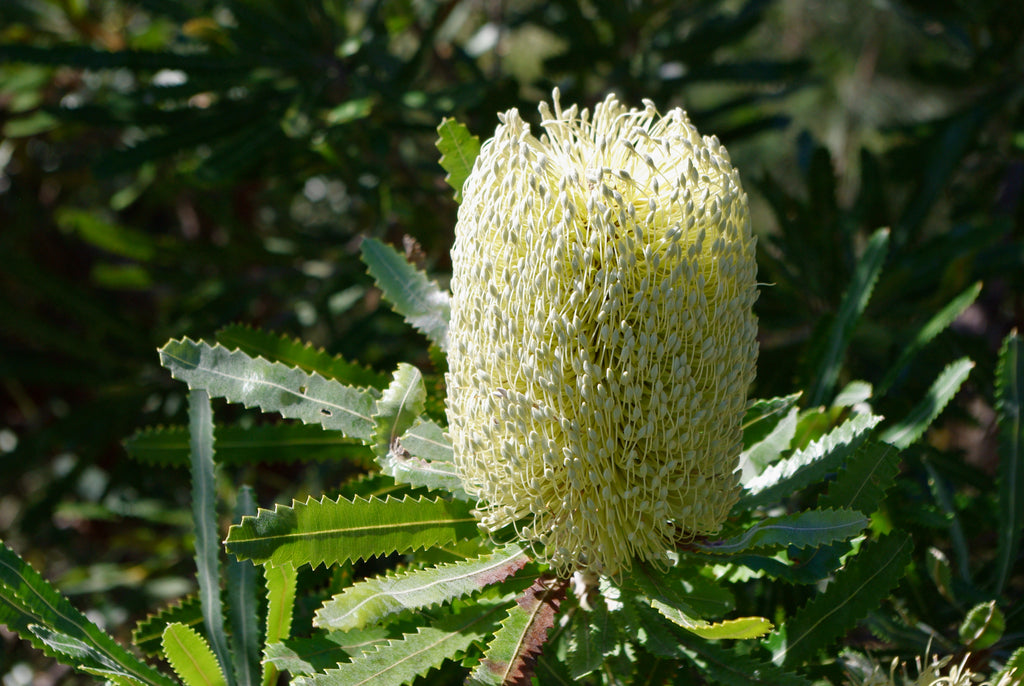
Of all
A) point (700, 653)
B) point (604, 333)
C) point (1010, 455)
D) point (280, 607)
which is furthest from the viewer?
point (1010, 455)

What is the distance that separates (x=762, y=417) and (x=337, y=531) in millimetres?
828

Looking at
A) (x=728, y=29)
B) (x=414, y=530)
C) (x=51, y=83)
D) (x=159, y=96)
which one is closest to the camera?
(x=414, y=530)

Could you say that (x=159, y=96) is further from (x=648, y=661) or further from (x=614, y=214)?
(x=648, y=661)

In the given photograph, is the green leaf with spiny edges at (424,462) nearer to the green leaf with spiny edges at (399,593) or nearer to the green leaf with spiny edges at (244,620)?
the green leaf with spiny edges at (399,593)

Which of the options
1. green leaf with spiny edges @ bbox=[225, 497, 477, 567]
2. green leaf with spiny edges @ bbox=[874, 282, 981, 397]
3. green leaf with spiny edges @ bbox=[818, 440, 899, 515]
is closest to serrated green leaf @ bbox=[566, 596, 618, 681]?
green leaf with spiny edges @ bbox=[225, 497, 477, 567]

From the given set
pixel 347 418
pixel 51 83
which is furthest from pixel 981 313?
pixel 51 83

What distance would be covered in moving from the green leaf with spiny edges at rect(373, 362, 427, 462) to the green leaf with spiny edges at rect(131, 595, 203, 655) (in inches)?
19.1

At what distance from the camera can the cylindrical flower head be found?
3.77ft

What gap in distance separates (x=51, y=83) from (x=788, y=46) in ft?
15.4

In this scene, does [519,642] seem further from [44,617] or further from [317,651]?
[44,617]

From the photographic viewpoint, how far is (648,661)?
4.51ft

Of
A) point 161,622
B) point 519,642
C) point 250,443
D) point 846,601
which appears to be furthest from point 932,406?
point 161,622

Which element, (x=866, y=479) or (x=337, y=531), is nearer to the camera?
(x=337, y=531)

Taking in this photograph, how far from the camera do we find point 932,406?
1.53 metres
